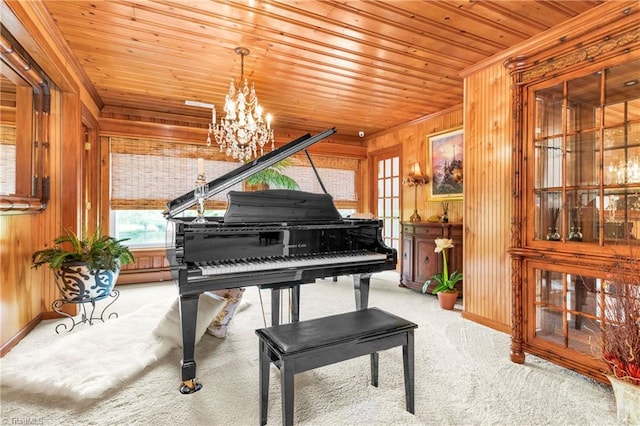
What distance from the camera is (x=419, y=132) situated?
17.3 ft

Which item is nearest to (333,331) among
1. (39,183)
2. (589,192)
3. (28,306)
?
(589,192)

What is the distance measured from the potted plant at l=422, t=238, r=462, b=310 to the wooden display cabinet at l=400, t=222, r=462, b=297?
0.13 meters

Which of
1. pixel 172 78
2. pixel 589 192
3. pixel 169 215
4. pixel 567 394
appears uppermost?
pixel 172 78

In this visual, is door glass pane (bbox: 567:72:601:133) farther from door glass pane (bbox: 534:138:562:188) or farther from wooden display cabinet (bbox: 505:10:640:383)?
door glass pane (bbox: 534:138:562:188)

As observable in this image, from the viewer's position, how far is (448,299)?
3660 mm

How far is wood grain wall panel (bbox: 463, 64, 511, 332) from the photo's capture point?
299 centimetres

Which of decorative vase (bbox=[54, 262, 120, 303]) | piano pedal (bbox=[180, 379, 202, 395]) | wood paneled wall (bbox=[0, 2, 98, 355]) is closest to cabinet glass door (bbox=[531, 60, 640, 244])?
piano pedal (bbox=[180, 379, 202, 395])

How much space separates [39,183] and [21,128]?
0.52 m

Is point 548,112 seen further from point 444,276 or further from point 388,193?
point 388,193

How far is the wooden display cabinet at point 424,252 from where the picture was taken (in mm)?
4016

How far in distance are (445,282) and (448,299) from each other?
208 mm

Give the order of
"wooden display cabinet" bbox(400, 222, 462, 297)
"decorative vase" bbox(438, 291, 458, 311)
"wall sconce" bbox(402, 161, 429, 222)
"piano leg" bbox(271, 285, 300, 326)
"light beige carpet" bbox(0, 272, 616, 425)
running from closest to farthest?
"light beige carpet" bbox(0, 272, 616, 425) → "piano leg" bbox(271, 285, 300, 326) → "decorative vase" bbox(438, 291, 458, 311) → "wooden display cabinet" bbox(400, 222, 462, 297) → "wall sconce" bbox(402, 161, 429, 222)

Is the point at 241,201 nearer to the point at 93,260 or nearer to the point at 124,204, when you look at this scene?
the point at 93,260

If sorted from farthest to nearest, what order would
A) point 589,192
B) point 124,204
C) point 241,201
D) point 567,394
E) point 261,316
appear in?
point 124,204 → point 261,316 → point 241,201 → point 589,192 → point 567,394
